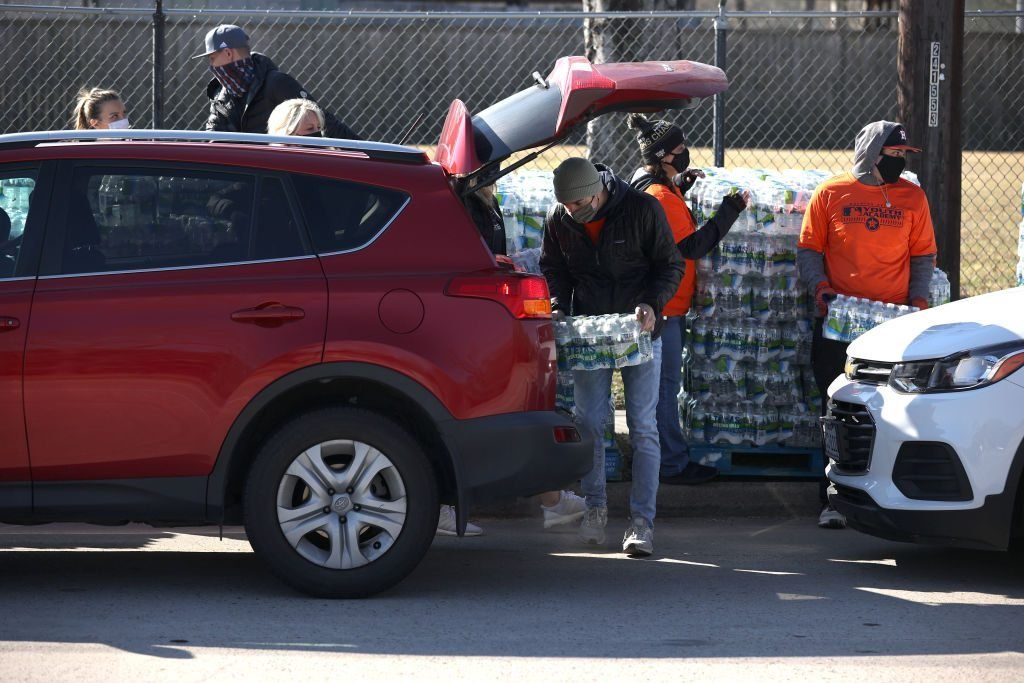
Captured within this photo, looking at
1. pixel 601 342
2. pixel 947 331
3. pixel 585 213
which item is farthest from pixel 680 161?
pixel 947 331

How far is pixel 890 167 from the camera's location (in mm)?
7086

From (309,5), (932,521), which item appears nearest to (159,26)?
(932,521)

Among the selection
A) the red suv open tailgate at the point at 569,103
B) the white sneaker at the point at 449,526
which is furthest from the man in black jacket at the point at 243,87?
the white sneaker at the point at 449,526

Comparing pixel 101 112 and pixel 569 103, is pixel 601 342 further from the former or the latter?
pixel 101 112

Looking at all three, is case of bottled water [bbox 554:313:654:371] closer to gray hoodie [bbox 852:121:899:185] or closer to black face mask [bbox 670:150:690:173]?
black face mask [bbox 670:150:690:173]

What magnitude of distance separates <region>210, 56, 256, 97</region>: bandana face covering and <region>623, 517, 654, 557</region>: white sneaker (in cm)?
361

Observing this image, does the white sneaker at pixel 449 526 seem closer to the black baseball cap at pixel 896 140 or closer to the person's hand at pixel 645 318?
the person's hand at pixel 645 318

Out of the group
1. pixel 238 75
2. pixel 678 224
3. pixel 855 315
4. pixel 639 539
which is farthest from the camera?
pixel 238 75

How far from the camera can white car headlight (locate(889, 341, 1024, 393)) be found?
5777 millimetres

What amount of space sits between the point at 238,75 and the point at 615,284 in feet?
10.0

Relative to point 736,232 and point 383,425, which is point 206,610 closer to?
point 383,425

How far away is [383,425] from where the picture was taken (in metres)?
5.66

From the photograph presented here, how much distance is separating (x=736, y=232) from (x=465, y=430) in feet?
7.91

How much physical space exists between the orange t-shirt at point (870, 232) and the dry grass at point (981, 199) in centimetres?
576
